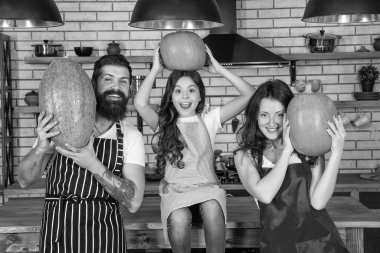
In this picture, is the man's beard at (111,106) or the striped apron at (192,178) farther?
the striped apron at (192,178)

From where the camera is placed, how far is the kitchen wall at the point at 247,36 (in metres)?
5.72

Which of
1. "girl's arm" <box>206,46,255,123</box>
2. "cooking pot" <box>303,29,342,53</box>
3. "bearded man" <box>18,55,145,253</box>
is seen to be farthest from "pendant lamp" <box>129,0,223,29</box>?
"cooking pot" <box>303,29,342,53</box>

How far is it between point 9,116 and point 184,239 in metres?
3.32

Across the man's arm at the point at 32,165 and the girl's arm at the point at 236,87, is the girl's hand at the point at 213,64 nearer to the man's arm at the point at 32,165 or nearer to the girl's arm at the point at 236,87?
the girl's arm at the point at 236,87

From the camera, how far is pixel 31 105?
18.0ft

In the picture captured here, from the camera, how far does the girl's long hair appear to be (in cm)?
272

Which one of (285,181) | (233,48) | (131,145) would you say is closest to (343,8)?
(285,181)

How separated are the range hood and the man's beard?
2.62 metres

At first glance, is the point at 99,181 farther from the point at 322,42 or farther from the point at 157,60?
the point at 322,42

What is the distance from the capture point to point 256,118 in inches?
109

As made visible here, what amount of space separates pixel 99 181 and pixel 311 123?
2.71ft

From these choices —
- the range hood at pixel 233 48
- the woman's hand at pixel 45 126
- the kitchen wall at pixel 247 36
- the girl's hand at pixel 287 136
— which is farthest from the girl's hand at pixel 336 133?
the kitchen wall at pixel 247 36

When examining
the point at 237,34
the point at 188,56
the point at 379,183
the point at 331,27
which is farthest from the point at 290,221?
the point at 331,27

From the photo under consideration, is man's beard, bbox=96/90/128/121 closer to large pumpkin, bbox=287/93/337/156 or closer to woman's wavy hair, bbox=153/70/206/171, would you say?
woman's wavy hair, bbox=153/70/206/171
